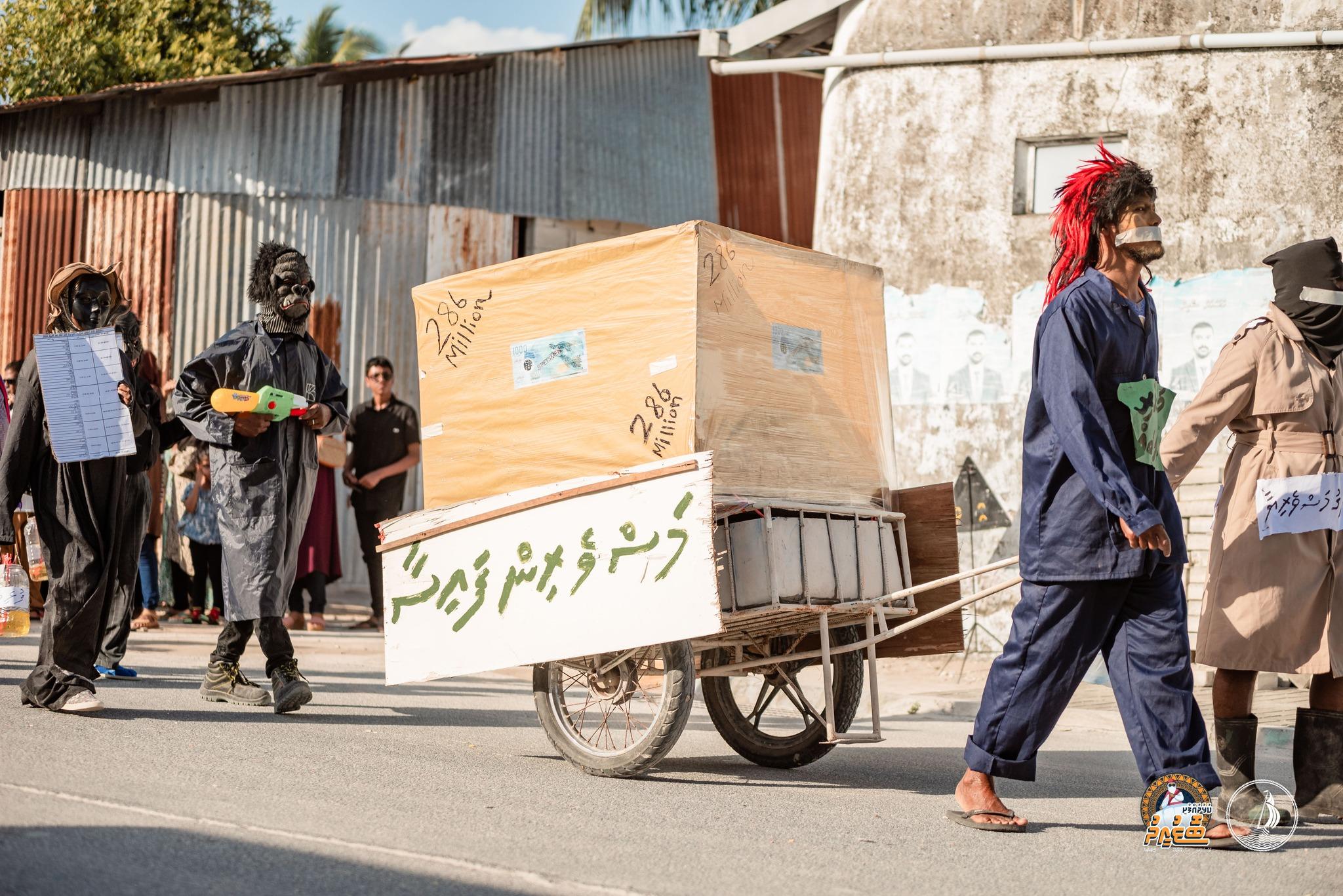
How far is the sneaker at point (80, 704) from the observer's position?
20.9 ft

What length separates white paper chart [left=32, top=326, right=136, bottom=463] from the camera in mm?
6648

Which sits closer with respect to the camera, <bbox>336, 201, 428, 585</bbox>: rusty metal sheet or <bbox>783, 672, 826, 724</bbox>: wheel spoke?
<bbox>783, 672, 826, 724</bbox>: wheel spoke

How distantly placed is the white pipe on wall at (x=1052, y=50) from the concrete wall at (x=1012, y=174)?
8 centimetres

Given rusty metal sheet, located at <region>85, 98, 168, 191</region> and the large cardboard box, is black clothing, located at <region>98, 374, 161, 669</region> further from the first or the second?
rusty metal sheet, located at <region>85, 98, 168, 191</region>

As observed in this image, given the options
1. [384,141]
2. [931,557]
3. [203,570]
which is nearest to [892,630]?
[931,557]

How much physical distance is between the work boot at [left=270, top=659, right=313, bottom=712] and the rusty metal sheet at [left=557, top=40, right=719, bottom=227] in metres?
9.72

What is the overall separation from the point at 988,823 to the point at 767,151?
48.8ft

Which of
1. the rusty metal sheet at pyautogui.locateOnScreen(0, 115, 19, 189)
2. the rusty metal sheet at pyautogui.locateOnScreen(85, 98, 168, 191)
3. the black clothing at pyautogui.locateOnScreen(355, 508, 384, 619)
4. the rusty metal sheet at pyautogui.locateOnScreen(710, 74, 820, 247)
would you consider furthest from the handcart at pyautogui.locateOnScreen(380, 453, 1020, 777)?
the rusty metal sheet at pyautogui.locateOnScreen(710, 74, 820, 247)

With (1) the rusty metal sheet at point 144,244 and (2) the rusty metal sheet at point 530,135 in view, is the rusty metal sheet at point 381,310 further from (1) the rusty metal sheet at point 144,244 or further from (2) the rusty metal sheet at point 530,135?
(1) the rusty metal sheet at point 144,244

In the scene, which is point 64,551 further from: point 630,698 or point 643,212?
point 643,212

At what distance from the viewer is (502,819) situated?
15.4 feet

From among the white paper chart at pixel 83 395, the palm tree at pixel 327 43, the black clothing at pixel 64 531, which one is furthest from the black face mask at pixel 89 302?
the palm tree at pixel 327 43

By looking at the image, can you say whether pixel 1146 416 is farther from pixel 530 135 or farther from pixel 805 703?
pixel 530 135

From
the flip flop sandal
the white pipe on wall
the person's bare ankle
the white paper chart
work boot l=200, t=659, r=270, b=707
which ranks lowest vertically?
the flip flop sandal
